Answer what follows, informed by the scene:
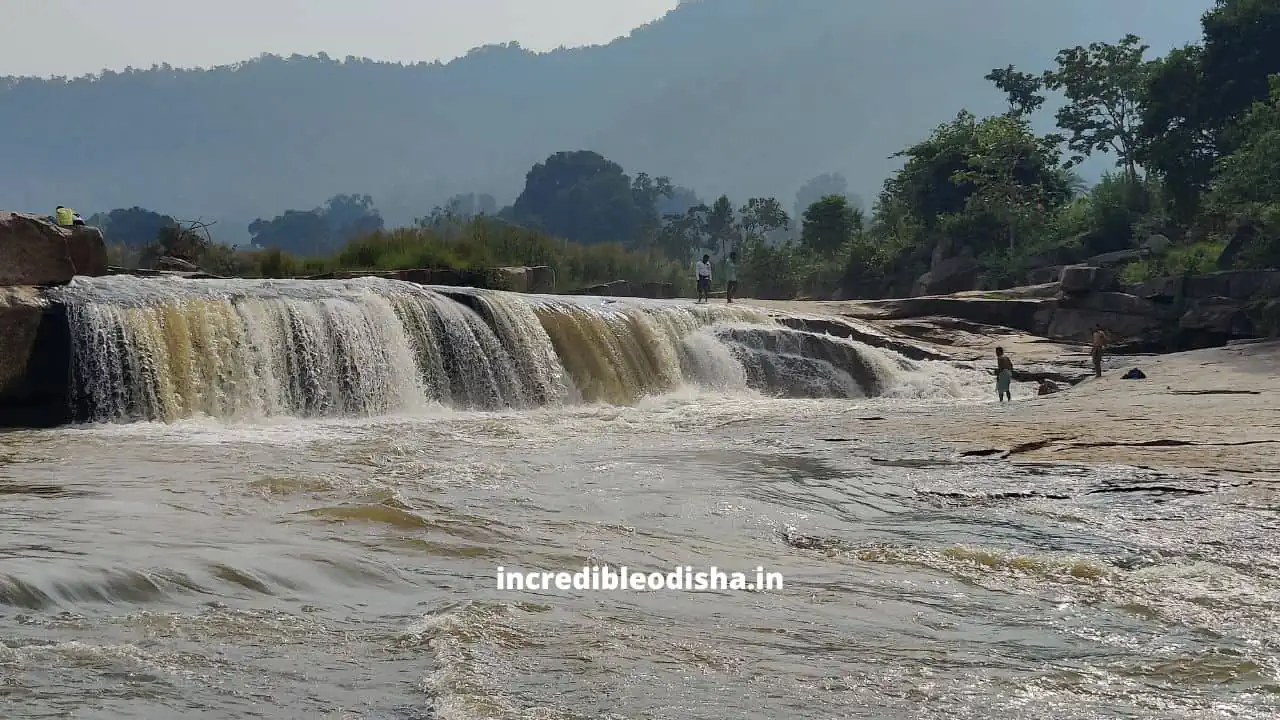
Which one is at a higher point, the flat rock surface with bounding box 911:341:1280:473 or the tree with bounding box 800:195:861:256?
the tree with bounding box 800:195:861:256

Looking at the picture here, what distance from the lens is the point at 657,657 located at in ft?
13.2

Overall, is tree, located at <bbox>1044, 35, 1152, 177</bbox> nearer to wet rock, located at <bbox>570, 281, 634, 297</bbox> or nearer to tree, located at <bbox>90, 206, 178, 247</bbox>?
wet rock, located at <bbox>570, 281, 634, 297</bbox>

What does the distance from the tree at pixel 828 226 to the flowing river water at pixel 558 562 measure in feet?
107

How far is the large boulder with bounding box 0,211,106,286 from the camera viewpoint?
11.7 meters

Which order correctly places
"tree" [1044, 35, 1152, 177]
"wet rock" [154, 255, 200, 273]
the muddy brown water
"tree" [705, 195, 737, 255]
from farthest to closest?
1. "tree" [705, 195, 737, 255]
2. "tree" [1044, 35, 1152, 177]
3. "wet rock" [154, 255, 200, 273]
4. the muddy brown water

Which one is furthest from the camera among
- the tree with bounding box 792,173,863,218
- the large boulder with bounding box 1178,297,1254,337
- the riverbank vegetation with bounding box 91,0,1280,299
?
the tree with bounding box 792,173,863,218

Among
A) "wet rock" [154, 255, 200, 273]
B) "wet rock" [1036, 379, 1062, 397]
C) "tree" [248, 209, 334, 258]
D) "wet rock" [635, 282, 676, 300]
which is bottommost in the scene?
"wet rock" [1036, 379, 1062, 397]

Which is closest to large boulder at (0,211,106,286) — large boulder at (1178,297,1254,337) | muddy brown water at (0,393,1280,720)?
muddy brown water at (0,393,1280,720)

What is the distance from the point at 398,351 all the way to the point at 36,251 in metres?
3.93

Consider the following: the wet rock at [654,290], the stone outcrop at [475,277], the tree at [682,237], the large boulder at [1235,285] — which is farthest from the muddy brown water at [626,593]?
the tree at [682,237]

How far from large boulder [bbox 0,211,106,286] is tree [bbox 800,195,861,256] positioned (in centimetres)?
3366

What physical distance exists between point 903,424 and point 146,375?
7580mm

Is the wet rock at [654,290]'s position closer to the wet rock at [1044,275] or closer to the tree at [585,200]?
the wet rock at [1044,275]

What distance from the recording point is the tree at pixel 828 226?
143 ft
